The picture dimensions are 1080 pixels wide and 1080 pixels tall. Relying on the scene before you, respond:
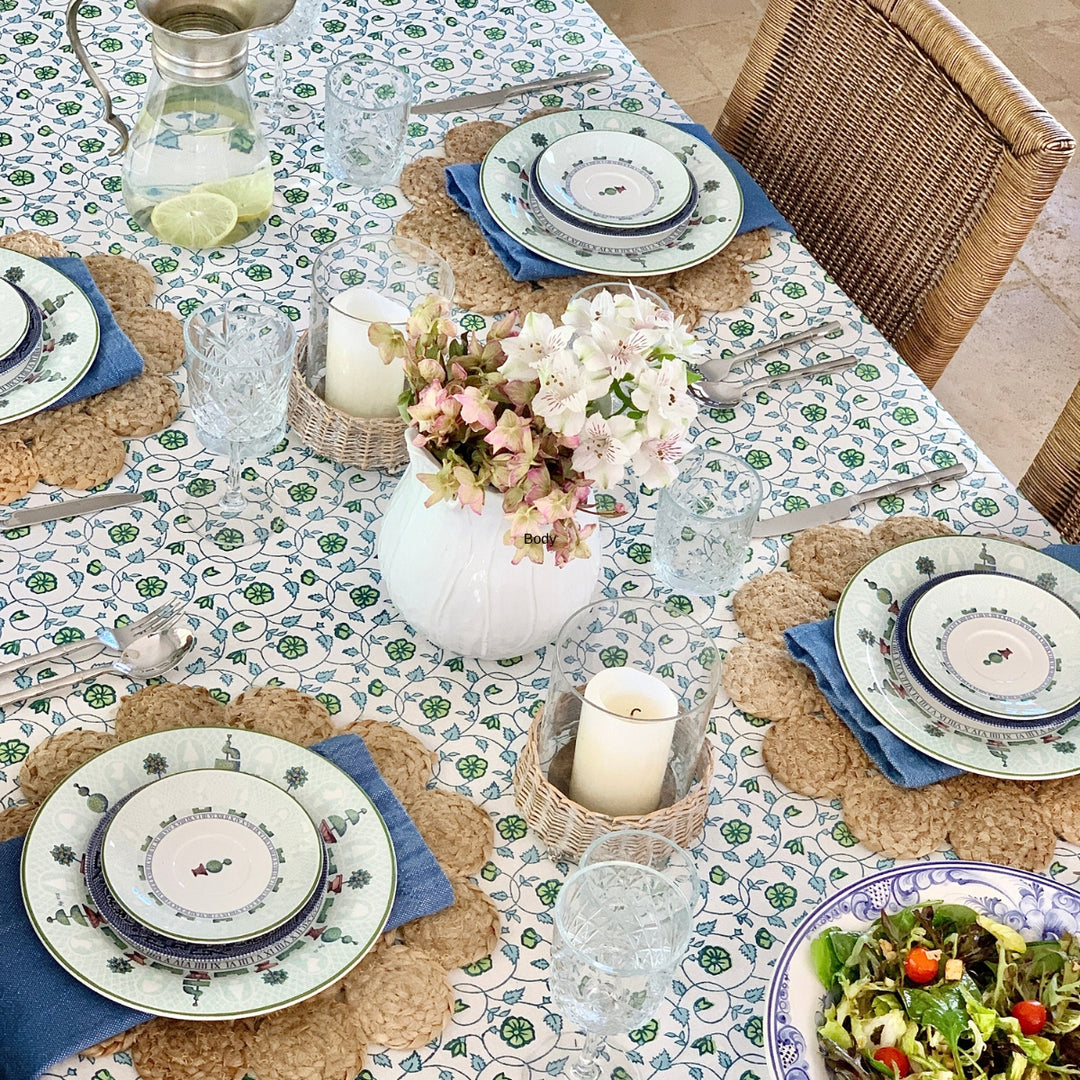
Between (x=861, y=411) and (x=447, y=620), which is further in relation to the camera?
(x=861, y=411)

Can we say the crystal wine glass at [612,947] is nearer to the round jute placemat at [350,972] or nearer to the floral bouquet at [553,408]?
the round jute placemat at [350,972]

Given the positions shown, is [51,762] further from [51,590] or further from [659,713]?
[659,713]

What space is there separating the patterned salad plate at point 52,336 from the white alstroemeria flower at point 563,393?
0.55 m

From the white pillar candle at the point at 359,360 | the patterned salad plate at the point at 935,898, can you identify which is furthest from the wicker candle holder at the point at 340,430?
the patterned salad plate at the point at 935,898

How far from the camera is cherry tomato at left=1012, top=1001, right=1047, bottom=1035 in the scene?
3.33 ft

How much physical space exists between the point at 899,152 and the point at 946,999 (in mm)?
1184

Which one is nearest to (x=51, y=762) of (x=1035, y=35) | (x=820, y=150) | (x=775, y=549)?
(x=775, y=549)

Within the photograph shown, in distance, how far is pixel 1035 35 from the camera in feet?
13.5

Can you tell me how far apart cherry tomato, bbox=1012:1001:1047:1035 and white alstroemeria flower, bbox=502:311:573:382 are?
0.58 m

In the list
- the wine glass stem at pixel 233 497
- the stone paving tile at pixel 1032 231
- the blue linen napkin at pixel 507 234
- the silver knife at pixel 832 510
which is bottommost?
the stone paving tile at pixel 1032 231

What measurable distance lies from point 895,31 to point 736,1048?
1309 millimetres

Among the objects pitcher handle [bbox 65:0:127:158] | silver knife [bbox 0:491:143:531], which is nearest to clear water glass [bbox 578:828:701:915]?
silver knife [bbox 0:491:143:531]

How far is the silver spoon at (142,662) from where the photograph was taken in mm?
1177

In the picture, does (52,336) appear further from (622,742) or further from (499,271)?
(622,742)
